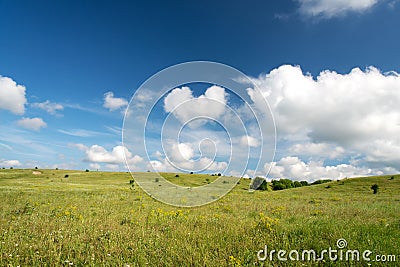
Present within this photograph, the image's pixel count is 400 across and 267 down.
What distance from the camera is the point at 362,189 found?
4262cm

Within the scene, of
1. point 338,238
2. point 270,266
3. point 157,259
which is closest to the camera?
point 270,266

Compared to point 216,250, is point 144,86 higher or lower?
higher

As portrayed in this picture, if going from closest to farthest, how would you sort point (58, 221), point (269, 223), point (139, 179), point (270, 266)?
1. point (270, 266)
2. point (269, 223)
3. point (58, 221)
4. point (139, 179)

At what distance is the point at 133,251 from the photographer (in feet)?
22.5

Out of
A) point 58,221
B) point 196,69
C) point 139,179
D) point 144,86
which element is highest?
point 196,69

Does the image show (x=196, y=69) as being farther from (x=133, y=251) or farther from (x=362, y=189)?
(x=362, y=189)

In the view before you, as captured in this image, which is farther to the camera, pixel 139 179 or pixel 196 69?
pixel 139 179

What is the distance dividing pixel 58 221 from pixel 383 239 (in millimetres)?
11235

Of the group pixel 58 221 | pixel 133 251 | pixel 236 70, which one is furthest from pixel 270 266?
pixel 58 221

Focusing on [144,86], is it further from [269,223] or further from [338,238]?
[338,238]

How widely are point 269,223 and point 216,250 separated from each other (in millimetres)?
3281

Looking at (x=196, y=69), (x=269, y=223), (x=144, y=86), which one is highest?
(x=196, y=69)

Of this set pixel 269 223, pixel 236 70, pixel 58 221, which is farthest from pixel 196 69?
pixel 58 221

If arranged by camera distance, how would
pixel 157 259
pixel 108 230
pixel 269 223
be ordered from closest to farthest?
pixel 157 259
pixel 108 230
pixel 269 223
